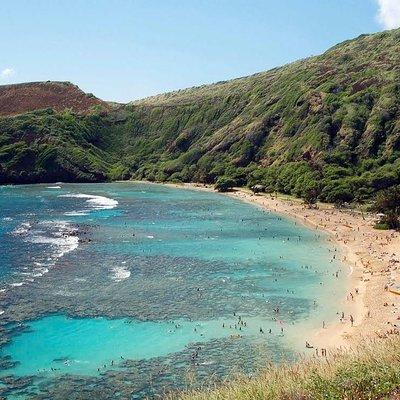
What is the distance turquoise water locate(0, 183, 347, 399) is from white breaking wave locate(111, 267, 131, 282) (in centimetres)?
12

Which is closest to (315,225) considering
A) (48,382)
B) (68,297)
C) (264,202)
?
(264,202)

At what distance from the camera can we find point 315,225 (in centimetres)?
8738

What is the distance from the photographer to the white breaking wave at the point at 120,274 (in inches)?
2163

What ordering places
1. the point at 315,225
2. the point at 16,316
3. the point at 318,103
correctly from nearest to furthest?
the point at 16,316, the point at 315,225, the point at 318,103

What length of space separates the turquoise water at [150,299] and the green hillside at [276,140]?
1554 inches

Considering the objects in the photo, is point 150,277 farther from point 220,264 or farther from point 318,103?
point 318,103

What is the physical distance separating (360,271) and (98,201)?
77.0 meters

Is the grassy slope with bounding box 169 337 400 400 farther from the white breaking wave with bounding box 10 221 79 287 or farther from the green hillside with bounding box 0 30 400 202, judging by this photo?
the green hillside with bounding box 0 30 400 202

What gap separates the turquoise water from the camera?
34.6 metres

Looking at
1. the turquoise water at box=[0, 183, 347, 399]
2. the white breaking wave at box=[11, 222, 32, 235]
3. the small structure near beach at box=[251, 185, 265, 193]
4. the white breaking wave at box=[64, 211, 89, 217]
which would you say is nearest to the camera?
the turquoise water at box=[0, 183, 347, 399]

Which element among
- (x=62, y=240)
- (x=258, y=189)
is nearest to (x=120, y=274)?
(x=62, y=240)

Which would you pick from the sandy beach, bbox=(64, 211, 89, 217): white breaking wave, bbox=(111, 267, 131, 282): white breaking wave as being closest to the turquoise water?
bbox=(111, 267, 131, 282): white breaking wave

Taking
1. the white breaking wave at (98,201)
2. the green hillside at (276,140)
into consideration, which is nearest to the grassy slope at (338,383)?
the green hillside at (276,140)

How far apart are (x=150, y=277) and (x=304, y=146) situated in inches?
3597
